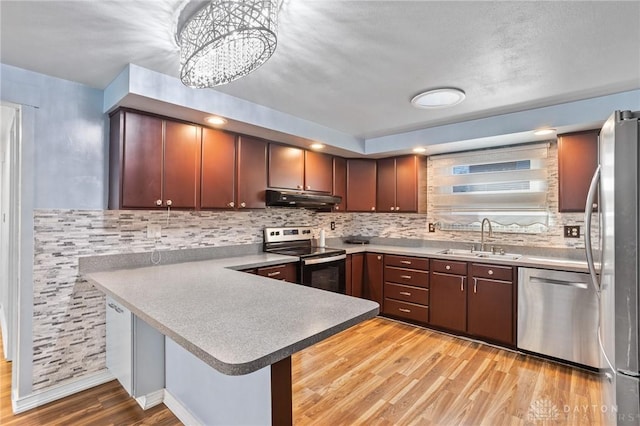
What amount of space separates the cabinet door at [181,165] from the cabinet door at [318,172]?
1.29 m

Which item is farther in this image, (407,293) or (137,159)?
(407,293)

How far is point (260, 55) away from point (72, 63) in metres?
1.43

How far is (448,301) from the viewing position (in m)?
3.33

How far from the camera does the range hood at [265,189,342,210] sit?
308cm

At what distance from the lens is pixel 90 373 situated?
2328 mm

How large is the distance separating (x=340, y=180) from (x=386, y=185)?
598 millimetres

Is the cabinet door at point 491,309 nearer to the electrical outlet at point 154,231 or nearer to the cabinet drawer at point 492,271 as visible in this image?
the cabinet drawer at point 492,271

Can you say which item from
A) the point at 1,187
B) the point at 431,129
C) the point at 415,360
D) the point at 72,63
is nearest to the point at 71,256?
the point at 72,63

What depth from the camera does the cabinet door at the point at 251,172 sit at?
2.92m

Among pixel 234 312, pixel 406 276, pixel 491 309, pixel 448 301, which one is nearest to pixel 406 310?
pixel 406 276

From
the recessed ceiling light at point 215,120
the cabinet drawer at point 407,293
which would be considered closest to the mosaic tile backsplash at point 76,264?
the recessed ceiling light at point 215,120

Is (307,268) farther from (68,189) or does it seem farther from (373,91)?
(68,189)

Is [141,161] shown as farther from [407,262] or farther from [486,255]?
[486,255]

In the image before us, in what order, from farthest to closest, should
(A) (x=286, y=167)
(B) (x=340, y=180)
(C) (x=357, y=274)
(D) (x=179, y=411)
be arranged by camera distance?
1. (B) (x=340, y=180)
2. (C) (x=357, y=274)
3. (A) (x=286, y=167)
4. (D) (x=179, y=411)
